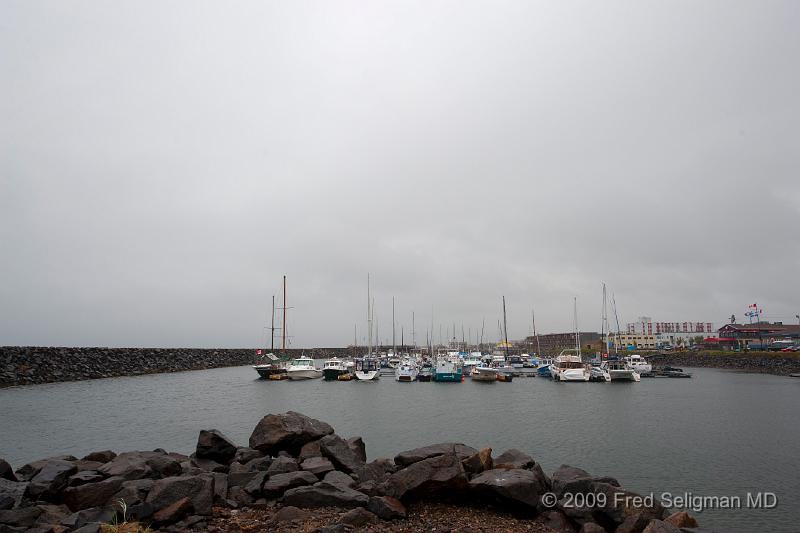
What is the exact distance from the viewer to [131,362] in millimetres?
78750

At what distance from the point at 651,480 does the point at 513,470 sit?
9.73 meters

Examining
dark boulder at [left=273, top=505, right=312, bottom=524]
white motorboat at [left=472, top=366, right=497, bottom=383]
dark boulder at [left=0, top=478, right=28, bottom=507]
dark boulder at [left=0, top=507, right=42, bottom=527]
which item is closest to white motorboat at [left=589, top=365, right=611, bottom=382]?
white motorboat at [left=472, top=366, right=497, bottom=383]

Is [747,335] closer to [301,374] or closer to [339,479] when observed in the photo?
[301,374]

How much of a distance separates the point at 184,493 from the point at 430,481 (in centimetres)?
538

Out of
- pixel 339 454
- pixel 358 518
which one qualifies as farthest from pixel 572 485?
pixel 339 454

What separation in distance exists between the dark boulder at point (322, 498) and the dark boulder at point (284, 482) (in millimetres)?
600

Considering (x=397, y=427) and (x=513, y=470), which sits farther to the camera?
(x=397, y=427)

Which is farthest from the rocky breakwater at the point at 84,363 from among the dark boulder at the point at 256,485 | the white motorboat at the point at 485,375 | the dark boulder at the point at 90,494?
the dark boulder at the point at 256,485

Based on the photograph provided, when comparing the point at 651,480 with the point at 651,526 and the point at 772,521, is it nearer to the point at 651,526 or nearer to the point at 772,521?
the point at 772,521

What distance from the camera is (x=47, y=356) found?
199ft

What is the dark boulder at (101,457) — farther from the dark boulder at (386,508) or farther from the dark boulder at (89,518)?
the dark boulder at (386,508)

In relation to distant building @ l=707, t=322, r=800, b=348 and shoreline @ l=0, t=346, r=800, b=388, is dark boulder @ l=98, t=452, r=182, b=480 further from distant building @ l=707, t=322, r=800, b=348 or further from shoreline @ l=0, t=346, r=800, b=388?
distant building @ l=707, t=322, r=800, b=348

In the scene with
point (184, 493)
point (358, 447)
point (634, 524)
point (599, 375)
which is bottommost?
point (599, 375)

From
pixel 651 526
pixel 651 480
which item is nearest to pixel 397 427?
pixel 651 480
